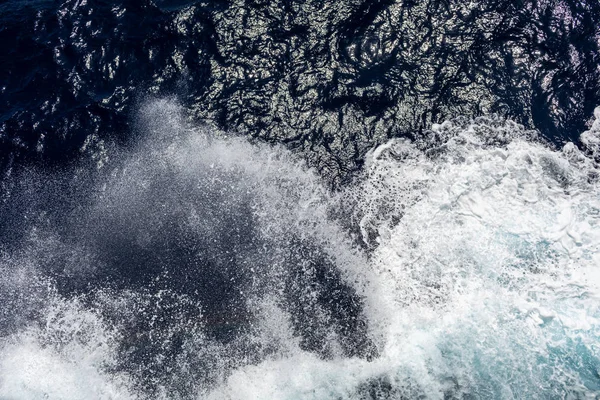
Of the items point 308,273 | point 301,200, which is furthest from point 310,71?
point 308,273

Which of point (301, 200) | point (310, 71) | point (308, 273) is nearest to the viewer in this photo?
point (308, 273)

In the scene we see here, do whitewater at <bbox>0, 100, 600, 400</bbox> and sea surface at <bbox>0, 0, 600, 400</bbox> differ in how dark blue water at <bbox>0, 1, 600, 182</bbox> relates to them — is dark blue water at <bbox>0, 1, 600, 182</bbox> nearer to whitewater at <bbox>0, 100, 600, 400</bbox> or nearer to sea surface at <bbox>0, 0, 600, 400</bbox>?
sea surface at <bbox>0, 0, 600, 400</bbox>

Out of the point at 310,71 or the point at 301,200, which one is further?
the point at 310,71

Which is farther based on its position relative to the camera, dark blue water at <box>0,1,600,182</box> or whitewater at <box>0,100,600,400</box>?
dark blue water at <box>0,1,600,182</box>

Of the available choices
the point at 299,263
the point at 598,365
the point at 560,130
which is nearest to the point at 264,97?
the point at 299,263

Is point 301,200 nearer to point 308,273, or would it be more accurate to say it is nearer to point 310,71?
point 308,273

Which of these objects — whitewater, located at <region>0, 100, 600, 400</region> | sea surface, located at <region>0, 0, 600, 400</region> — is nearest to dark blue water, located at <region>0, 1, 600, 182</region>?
sea surface, located at <region>0, 0, 600, 400</region>

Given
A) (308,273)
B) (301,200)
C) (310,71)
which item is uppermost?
(310,71)
